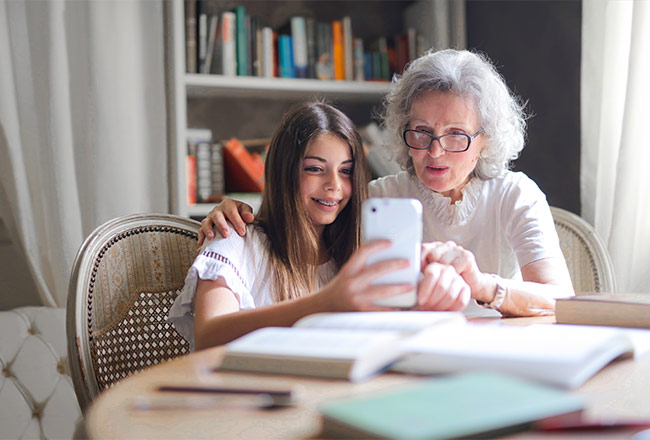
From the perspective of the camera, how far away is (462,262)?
110 cm

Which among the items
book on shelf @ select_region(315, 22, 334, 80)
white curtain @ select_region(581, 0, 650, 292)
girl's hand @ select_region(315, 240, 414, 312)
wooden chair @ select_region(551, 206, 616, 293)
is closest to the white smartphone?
girl's hand @ select_region(315, 240, 414, 312)

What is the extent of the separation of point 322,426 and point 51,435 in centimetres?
174

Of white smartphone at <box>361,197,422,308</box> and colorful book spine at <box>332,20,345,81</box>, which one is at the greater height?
colorful book spine at <box>332,20,345,81</box>

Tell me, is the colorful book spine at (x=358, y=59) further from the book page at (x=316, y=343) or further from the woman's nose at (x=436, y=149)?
the book page at (x=316, y=343)

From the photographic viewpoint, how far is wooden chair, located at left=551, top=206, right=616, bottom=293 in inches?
67.8

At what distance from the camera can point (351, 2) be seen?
10.0 feet

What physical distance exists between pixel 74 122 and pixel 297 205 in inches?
48.8

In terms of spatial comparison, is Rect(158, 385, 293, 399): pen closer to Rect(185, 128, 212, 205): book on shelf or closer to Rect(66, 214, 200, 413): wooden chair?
Rect(66, 214, 200, 413): wooden chair

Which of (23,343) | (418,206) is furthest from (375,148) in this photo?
(418,206)

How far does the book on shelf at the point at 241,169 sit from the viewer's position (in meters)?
2.64

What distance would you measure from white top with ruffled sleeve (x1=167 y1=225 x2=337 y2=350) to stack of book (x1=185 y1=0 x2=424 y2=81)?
140cm

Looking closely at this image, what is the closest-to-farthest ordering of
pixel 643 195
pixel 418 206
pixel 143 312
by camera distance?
pixel 418 206 → pixel 143 312 → pixel 643 195

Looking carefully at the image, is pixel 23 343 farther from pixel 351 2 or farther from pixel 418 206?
pixel 351 2

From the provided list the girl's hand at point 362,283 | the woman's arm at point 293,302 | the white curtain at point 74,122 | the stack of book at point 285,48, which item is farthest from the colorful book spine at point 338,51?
the girl's hand at point 362,283
